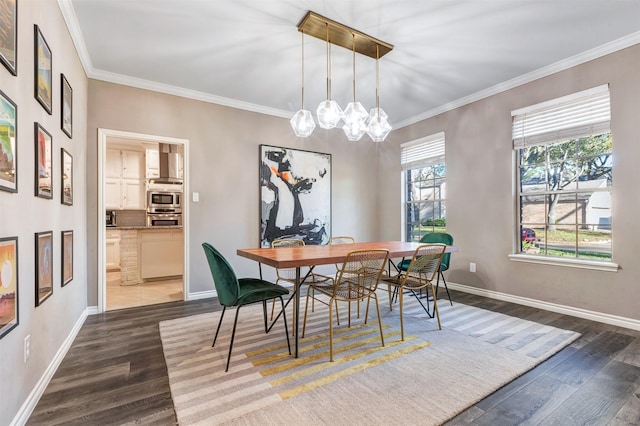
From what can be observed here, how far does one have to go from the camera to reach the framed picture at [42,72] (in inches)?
67.4

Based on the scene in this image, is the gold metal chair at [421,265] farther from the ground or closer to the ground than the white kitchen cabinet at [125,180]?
closer to the ground

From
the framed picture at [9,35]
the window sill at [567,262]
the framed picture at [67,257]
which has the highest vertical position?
the framed picture at [9,35]

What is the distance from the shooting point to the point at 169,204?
5922 millimetres

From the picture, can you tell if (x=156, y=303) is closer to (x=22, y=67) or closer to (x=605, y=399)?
(x=22, y=67)

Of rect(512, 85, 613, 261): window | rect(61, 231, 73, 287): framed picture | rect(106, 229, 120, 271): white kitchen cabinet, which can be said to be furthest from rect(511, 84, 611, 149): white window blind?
rect(106, 229, 120, 271): white kitchen cabinet

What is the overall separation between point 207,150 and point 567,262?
4284mm

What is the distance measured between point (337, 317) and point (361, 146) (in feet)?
10.7

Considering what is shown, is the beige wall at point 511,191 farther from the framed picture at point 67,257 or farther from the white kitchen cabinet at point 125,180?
the white kitchen cabinet at point 125,180

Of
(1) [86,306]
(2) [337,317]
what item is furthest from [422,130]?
(1) [86,306]

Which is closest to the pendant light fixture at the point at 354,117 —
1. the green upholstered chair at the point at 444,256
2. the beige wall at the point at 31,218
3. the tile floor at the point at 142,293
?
the green upholstered chair at the point at 444,256

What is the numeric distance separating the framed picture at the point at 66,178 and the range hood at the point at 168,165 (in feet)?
11.5

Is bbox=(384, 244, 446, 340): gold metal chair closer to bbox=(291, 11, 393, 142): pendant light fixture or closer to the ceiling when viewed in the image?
bbox=(291, 11, 393, 142): pendant light fixture

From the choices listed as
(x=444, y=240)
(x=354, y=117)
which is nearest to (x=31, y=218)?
(x=354, y=117)

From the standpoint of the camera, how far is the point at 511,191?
142 inches
